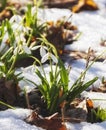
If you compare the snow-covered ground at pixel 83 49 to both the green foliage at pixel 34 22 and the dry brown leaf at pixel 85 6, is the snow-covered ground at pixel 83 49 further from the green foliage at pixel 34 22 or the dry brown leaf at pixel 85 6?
the green foliage at pixel 34 22

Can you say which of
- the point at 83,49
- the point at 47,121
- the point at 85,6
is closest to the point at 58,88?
the point at 47,121

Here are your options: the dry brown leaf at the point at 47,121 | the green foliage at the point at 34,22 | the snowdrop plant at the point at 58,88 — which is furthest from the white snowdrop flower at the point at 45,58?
the green foliage at the point at 34,22

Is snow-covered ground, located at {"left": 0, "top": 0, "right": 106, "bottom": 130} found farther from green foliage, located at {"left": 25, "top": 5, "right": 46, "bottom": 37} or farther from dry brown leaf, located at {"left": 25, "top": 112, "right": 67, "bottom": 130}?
A: green foliage, located at {"left": 25, "top": 5, "right": 46, "bottom": 37}

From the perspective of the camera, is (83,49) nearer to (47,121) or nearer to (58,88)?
(58,88)

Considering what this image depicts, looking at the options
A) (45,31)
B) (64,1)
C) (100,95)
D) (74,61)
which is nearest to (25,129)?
(100,95)

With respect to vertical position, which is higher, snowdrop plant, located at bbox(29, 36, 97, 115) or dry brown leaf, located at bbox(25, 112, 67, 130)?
snowdrop plant, located at bbox(29, 36, 97, 115)

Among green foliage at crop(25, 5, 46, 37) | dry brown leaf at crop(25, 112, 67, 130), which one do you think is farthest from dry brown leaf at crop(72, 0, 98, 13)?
dry brown leaf at crop(25, 112, 67, 130)

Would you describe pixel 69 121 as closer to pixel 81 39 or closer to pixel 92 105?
pixel 92 105

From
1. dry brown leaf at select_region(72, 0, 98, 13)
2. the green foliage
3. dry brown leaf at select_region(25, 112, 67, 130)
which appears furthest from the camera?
dry brown leaf at select_region(72, 0, 98, 13)
